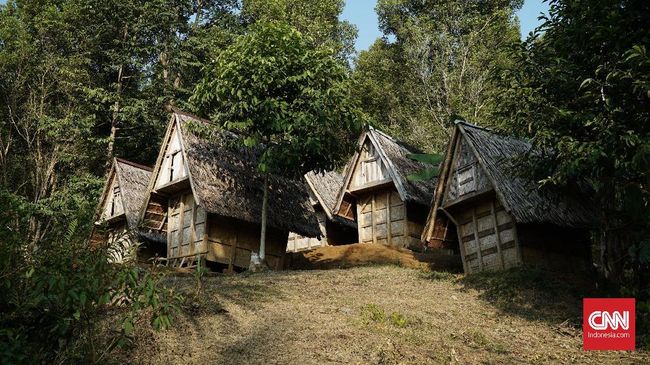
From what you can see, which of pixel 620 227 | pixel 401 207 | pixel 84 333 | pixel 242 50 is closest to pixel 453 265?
pixel 401 207

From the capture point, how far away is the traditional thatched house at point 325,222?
89.5 ft

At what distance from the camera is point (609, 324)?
10.4m

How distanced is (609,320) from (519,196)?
523 cm

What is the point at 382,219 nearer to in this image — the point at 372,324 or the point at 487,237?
the point at 487,237

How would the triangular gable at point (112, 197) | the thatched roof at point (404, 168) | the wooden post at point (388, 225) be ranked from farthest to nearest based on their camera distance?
the triangular gable at point (112, 197) → the wooden post at point (388, 225) → the thatched roof at point (404, 168)

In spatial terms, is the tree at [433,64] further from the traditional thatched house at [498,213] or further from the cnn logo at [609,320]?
the cnn logo at [609,320]

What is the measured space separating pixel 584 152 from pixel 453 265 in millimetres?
9270

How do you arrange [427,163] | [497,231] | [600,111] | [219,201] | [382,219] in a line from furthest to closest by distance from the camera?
[427,163] < [382,219] < [219,201] < [497,231] < [600,111]

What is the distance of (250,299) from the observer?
1130 centimetres

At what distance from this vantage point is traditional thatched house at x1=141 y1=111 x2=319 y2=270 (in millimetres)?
18922

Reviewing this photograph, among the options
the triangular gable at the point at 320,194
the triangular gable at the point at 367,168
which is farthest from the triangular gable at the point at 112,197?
the triangular gable at the point at 367,168

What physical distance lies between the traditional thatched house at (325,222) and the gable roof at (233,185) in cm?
621

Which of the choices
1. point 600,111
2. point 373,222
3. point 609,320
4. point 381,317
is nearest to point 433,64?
point 373,222

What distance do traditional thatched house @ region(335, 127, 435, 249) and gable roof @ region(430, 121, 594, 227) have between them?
524cm
